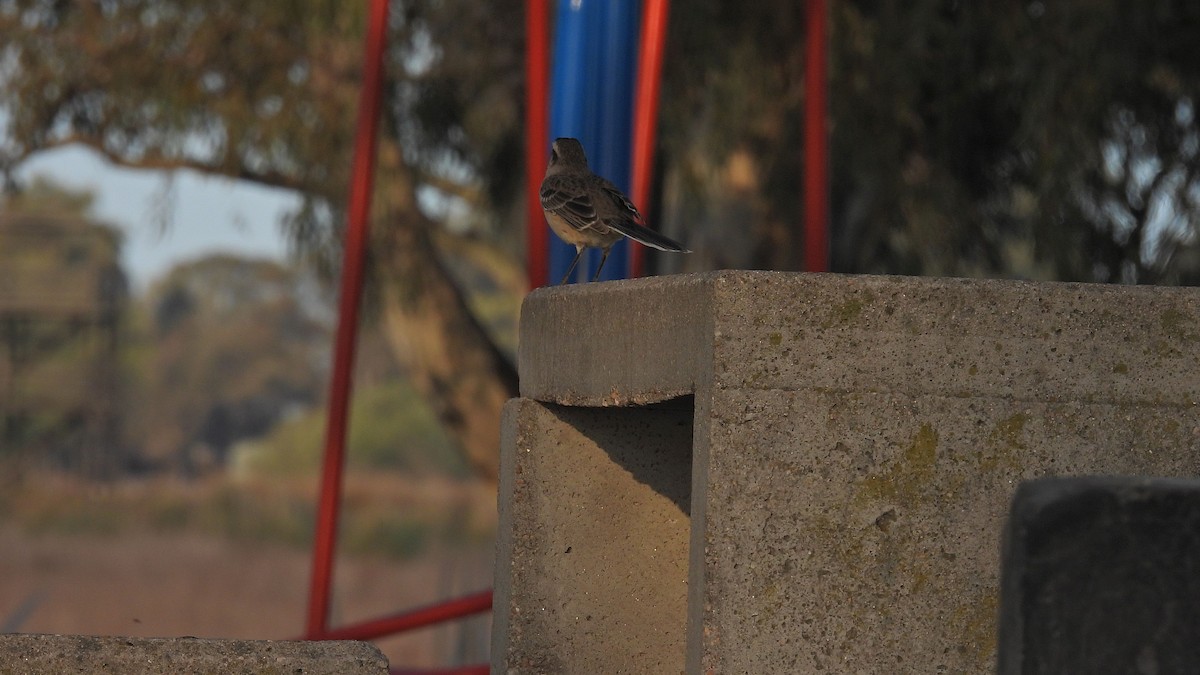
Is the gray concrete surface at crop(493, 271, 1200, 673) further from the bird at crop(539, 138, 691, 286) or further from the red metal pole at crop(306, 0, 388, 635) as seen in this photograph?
the red metal pole at crop(306, 0, 388, 635)

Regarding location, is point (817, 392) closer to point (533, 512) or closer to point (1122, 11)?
point (533, 512)

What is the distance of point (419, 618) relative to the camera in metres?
7.46

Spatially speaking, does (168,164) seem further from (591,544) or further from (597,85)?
(591,544)

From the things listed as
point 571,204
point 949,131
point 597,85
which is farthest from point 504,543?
point 949,131

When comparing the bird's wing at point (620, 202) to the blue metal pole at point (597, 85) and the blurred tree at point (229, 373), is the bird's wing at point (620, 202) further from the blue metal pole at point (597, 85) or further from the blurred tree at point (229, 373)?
→ the blurred tree at point (229, 373)

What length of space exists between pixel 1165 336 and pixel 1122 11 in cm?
766

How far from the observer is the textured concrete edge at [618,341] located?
12.0 feet

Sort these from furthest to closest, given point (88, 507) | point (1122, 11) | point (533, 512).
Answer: point (88, 507) < point (1122, 11) < point (533, 512)

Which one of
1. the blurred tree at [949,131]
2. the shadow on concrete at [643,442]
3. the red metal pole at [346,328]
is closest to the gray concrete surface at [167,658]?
the shadow on concrete at [643,442]

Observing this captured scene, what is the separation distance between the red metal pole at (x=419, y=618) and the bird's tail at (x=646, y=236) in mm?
1709

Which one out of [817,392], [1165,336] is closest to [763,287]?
[817,392]

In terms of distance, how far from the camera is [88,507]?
3325 cm

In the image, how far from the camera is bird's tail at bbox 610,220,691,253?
575 cm

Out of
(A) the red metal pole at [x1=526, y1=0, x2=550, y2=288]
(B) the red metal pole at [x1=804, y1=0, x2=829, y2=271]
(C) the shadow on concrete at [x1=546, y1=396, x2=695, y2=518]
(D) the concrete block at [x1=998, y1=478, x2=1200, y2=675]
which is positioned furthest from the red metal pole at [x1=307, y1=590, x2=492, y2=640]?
(D) the concrete block at [x1=998, y1=478, x2=1200, y2=675]
